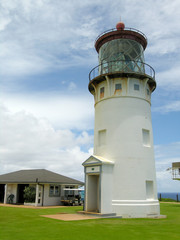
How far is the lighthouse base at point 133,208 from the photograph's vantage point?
16156 mm

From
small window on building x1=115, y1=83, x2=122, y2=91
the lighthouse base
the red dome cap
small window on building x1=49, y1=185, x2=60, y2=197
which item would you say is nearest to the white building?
small window on building x1=49, y1=185, x2=60, y2=197

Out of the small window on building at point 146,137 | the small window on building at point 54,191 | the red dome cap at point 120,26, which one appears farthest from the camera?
the small window on building at point 54,191

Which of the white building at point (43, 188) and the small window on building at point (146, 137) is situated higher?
the small window on building at point (146, 137)

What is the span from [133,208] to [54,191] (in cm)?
1236

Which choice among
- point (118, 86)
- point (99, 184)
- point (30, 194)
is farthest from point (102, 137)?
point (30, 194)

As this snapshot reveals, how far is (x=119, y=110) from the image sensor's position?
18469 millimetres

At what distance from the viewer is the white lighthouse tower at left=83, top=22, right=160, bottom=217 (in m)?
16.7

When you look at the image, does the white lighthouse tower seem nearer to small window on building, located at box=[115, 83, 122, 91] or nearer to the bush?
small window on building, located at box=[115, 83, 122, 91]

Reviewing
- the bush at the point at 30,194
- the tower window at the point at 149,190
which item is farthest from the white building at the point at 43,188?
the tower window at the point at 149,190

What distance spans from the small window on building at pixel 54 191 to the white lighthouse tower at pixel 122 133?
8.89m

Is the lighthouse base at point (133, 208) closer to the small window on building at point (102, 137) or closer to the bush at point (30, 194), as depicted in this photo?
the small window on building at point (102, 137)

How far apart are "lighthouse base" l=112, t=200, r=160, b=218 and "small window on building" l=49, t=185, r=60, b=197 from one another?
36.9 feet

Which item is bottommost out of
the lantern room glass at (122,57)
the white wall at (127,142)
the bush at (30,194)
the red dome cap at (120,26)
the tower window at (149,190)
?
the bush at (30,194)

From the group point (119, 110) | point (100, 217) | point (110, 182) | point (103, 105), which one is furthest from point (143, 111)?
point (100, 217)
